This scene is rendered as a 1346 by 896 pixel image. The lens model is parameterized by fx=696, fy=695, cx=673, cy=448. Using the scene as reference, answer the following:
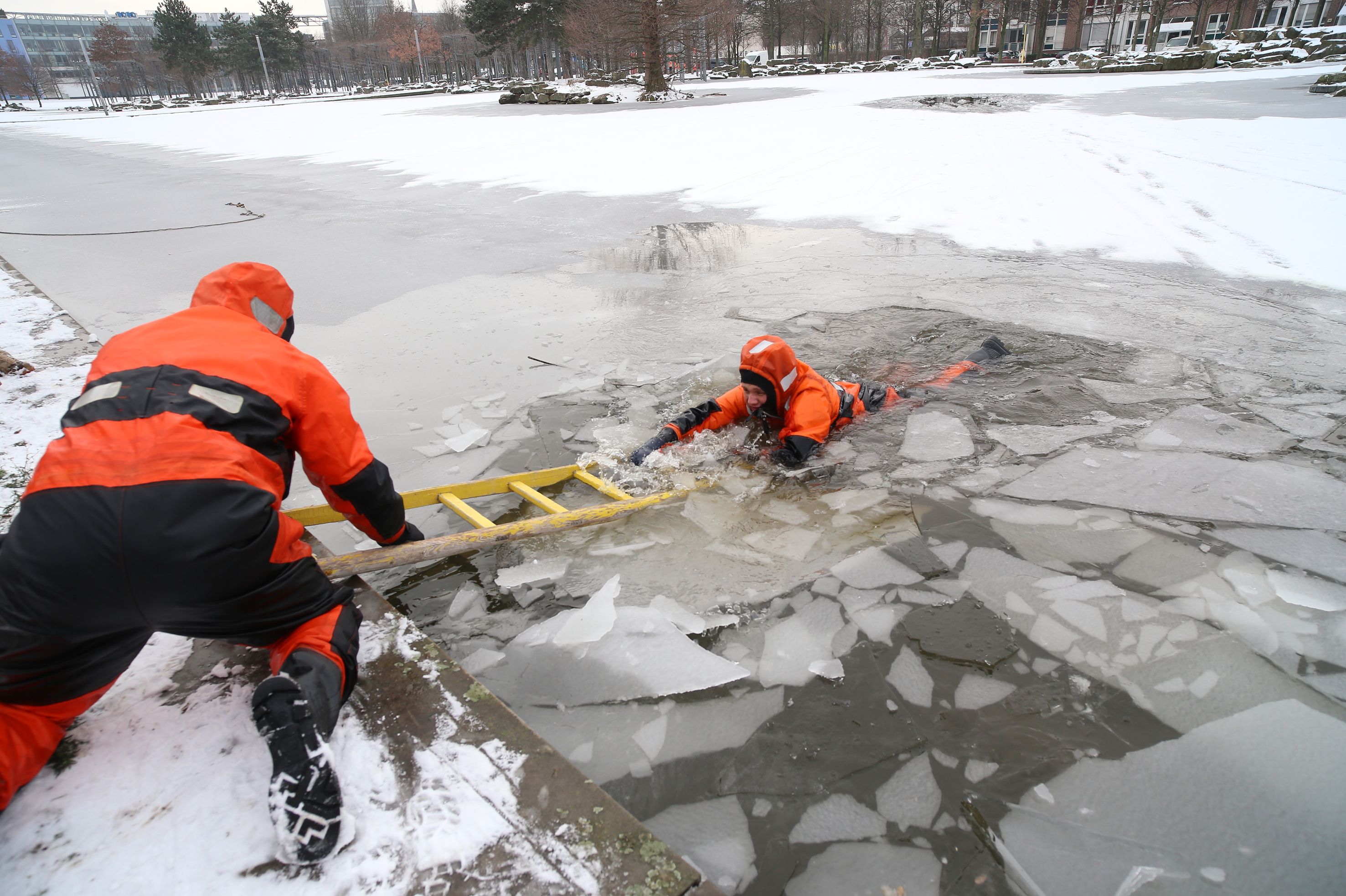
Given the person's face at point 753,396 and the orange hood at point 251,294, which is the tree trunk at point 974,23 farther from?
the orange hood at point 251,294

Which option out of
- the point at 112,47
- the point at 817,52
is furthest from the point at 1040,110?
the point at 112,47

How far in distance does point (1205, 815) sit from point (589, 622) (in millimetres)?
1672

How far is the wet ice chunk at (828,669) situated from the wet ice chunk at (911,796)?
323 millimetres

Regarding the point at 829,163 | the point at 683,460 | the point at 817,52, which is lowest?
the point at 683,460

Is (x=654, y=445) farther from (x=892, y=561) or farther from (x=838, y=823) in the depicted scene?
(x=838, y=823)

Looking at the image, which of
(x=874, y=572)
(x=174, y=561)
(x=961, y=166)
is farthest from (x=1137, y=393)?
(x=961, y=166)

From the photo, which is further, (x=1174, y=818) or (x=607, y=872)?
(x=1174, y=818)

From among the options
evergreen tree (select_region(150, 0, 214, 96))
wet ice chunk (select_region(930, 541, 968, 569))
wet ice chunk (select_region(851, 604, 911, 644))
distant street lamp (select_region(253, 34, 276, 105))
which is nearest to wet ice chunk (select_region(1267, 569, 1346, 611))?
wet ice chunk (select_region(930, 541, 968, 569))

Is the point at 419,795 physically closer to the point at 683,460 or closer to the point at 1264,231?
the point at 683,460

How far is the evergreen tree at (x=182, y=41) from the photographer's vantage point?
5244 centimetres

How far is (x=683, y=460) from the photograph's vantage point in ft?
11.1

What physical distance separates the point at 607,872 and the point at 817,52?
63.4 metres

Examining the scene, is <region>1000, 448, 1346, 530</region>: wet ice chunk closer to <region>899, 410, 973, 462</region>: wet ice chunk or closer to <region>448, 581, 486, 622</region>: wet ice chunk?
<region>899, 410, 973, 462</region>: wet ice chunk

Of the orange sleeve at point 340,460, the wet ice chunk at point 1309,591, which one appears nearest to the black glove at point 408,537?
the orange sleeve at point 340,460
